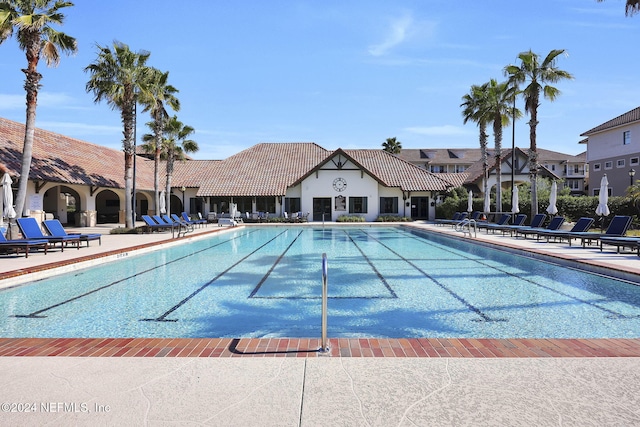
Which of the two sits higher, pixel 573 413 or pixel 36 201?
pixel 36 201

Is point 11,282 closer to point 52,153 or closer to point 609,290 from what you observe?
point 609,290

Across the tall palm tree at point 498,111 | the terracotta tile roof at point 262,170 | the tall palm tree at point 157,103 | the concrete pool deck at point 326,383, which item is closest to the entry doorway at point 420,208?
the tall palm tree at point 498,111

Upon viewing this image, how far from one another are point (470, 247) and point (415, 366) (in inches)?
515

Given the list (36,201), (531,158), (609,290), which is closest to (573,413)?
(609,290)

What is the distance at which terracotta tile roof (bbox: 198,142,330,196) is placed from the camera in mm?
33500

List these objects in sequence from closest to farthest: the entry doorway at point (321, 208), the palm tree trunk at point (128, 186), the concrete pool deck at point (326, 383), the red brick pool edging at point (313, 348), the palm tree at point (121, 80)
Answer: the concrete pool deck at point (326, 383) < the red brick pool edging at point (313, 348) < the palm tree at point (121, 80) < the palm tree trunk at point (128, 186) < the entry doorway at point (321, 208)

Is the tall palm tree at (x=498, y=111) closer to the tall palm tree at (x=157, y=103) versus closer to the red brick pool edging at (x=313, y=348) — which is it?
the tall palm tree at (x=157, y=103)

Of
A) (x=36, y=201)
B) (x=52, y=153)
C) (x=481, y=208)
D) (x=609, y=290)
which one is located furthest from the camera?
(x=481, y=208)

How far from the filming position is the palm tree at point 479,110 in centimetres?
2766

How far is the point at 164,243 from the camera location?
15.7m

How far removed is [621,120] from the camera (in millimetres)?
35219

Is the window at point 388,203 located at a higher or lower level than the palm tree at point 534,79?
lower

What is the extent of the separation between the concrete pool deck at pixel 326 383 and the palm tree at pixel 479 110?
25.4 meters

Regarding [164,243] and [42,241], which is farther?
[164,243]
